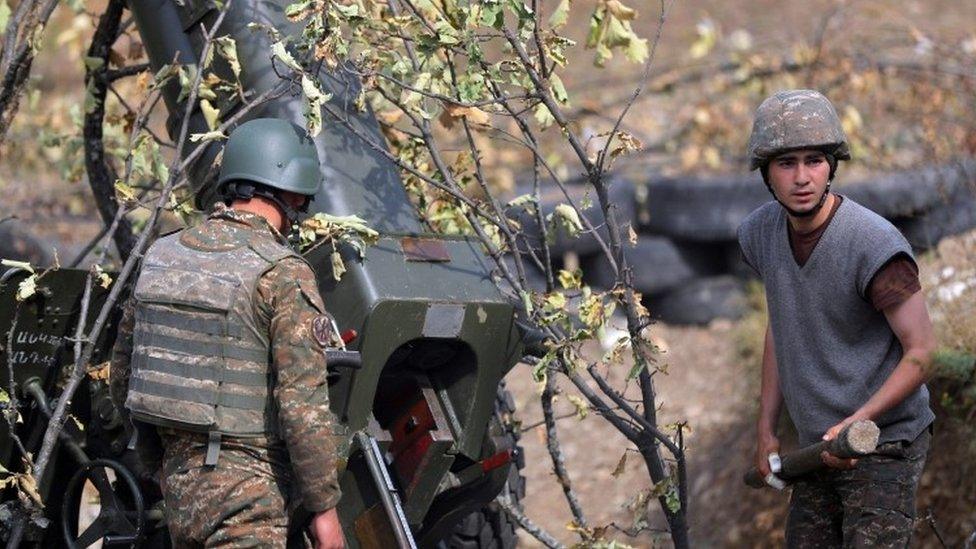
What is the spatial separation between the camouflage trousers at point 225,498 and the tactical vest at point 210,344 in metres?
0.06

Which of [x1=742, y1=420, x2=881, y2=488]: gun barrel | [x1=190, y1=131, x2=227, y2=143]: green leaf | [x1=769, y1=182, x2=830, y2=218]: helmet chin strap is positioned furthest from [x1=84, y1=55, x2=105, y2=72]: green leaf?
[x1=742, y1=420, x2=881, y2=488]: gun barrel

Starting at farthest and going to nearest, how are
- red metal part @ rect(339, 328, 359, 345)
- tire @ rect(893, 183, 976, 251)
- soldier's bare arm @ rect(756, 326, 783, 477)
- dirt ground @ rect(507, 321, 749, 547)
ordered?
tire @ rect(893, 183, 976, 251) → dirt ground @ rect(507, 321, 749, 547) → red metal part @ rect(339, 328, 359, 345) → soldier's bare arm @ rect(756, 326, 783, 477)

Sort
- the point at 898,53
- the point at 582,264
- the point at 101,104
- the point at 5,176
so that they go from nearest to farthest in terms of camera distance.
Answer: the point at 101,104
the point at 582,264
the point at 5,176
the point at 898,53

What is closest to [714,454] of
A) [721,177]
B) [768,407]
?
[721,177]

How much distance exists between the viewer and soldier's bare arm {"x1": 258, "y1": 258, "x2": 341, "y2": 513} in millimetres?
4039

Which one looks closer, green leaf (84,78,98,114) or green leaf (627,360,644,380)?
green leaf (627,360,644,380)

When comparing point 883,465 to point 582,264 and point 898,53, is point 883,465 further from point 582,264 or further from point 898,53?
point 898,53

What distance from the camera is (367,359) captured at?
4590mm

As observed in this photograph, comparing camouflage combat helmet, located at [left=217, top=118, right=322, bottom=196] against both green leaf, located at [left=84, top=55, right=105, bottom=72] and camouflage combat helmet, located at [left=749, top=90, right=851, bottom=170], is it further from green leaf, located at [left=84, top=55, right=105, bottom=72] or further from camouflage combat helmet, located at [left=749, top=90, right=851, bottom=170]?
green leaf, located at [left=84, top=55, right=105, bottom=72]

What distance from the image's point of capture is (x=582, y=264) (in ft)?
33.2

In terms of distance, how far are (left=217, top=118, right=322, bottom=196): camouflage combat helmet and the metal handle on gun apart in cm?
75

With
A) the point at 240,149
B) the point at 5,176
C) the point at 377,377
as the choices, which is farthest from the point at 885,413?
the point at 5,176

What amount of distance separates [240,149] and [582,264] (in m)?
6.00

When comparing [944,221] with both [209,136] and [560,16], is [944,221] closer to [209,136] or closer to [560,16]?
[560,16]
